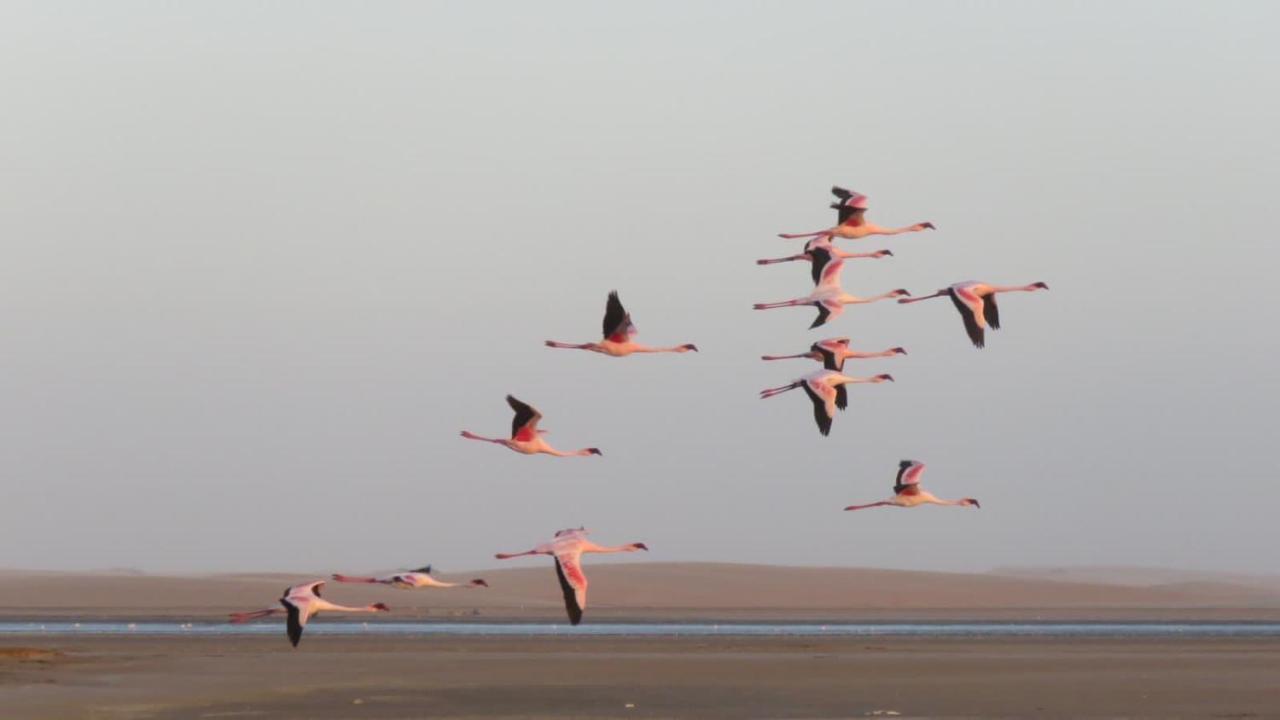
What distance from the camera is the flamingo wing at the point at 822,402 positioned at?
3122 cm

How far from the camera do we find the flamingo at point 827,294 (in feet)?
118

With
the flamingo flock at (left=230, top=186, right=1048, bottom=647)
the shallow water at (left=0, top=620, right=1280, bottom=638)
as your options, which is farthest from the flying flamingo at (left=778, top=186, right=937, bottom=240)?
the shallow water at (left=0, top=620, right=1280, bottom=638)

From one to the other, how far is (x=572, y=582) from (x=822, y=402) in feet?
18.9

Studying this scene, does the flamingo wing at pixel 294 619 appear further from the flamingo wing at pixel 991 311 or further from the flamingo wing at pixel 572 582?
the flamingo wing at pixel 991 311

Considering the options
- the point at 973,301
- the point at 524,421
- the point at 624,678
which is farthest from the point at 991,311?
the point at 624,678

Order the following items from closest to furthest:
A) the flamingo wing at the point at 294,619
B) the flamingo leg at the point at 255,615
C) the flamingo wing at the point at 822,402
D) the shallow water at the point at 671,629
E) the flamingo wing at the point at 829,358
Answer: the flamingo leg at the point at 255,615, the flamingo wing at the point at 294,619, the flamingo wing at the point at 822,402, the flamingo wing at the point at 829,358, the shallow water at the point at 671,629

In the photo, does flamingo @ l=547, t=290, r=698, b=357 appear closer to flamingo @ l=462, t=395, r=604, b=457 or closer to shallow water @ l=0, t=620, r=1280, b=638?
flamingo @ l=462, t=395, r=604, b=457

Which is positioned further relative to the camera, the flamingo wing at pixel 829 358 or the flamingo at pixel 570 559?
the flamingo wing at pixel 829 358

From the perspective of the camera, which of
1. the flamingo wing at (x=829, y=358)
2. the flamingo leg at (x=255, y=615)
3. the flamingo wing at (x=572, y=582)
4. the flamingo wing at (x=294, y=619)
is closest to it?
the flamingo wing at (x=572, y=582)

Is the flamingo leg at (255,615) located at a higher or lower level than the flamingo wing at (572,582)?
lower

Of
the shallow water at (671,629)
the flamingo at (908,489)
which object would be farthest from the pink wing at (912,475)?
the shallow water at (671,629)

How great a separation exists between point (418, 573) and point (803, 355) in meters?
8.86

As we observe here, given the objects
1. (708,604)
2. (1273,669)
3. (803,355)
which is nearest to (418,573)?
(803,355)

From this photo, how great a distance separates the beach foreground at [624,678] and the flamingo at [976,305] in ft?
26.9
